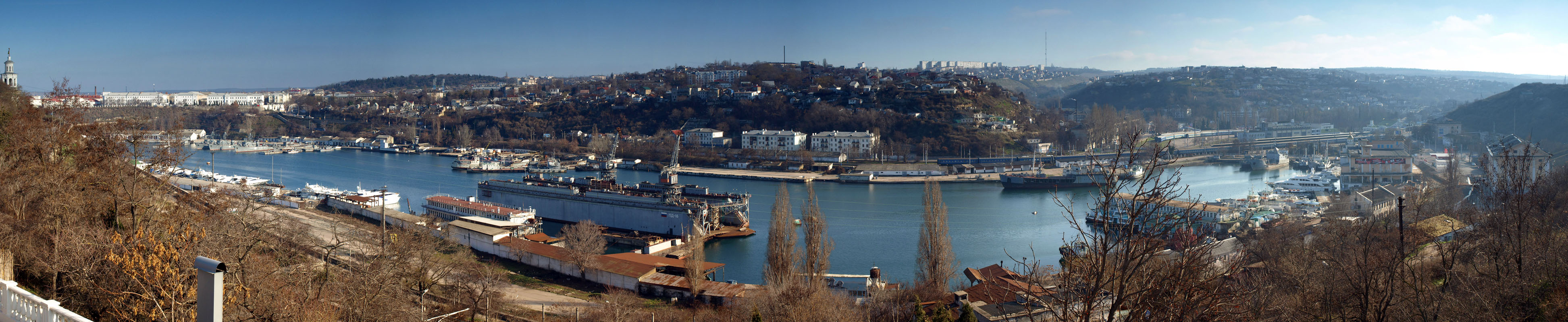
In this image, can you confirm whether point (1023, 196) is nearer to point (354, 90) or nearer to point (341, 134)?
point (341, 134)

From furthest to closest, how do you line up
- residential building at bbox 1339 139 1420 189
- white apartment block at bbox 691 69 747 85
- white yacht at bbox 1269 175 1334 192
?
white apartment block at bbox 691 69 747 85 → white yacht at bbox 1269 175 1334 192 → residential building at bbox 1339 139 1420 189

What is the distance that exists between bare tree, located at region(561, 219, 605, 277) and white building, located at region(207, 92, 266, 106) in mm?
38574

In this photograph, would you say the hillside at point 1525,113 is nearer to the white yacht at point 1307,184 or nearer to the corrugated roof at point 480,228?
the white yacht at point 1307,184

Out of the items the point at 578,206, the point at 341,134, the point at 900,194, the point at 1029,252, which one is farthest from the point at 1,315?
the point at 341,134

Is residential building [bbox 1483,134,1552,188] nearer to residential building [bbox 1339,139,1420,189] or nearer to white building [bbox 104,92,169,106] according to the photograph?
residential building [bbox 1339,139,1420,189]

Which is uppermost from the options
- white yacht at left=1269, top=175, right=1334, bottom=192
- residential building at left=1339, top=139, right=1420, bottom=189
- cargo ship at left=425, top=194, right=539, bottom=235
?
residential building at left=1339, top=139, right=1420, bottom=189

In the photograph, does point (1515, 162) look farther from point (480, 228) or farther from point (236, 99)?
point (236, 99)

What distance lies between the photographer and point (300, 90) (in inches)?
2438

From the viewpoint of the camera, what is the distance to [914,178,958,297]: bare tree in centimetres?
741

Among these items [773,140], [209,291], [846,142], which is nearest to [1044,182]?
[846,142]

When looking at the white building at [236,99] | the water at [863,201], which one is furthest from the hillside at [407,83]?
the water at [863,201]

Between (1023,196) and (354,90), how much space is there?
194 ft

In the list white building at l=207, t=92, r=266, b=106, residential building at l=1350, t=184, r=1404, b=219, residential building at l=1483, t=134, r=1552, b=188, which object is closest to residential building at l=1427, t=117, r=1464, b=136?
residential building at l=1483, t=134, r=1552, b=188

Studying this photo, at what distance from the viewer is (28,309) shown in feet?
7.12
